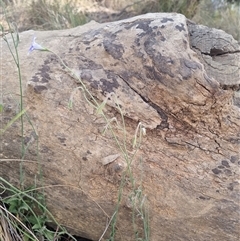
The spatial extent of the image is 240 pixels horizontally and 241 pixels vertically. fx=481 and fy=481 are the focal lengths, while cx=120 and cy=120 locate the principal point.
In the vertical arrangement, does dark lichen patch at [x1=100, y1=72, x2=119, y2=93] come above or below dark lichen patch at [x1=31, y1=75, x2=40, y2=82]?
below

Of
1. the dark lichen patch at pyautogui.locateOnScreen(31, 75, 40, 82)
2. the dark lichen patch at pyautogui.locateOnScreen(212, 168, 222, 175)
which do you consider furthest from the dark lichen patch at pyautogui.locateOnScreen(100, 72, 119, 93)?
the dark lichen patch at pyautogui.locateOnScreen(212, 168, 222, 175)

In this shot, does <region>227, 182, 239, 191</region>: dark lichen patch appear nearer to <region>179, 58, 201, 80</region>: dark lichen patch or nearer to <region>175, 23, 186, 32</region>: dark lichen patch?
<region>179, 58, 201, 80</region>: dark lichen patch

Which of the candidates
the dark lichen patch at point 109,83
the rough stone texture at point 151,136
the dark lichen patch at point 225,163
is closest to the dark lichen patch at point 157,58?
the rough stone texture at point 151,136

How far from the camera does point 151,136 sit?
1.54 m

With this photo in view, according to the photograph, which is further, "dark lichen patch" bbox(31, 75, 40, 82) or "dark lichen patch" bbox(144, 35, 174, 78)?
"dark lichen patch" bbox(31, 75, 40, 82)

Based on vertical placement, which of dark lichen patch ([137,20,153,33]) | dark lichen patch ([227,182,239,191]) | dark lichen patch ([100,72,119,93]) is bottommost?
dark lichen patch ([227,182,239,191])

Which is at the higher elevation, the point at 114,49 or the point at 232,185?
the point at 114,49

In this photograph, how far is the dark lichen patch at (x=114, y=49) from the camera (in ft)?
5.13

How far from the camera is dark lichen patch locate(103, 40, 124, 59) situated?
61.6 inches

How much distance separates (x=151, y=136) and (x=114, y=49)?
309mm

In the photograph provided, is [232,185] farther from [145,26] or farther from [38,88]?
[38,88]

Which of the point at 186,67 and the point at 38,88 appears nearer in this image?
the point at 186,67

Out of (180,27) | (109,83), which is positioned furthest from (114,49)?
(180,27)

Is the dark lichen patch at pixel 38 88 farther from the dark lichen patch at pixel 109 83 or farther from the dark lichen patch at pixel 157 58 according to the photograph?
the dark lichen patch at pixel 157 58
